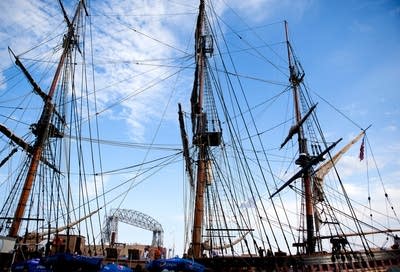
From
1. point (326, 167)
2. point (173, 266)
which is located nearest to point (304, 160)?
point (326, 167)

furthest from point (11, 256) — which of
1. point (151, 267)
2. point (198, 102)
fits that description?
point (198, 102)

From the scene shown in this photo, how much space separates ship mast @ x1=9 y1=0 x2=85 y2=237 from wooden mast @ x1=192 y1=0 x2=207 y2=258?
10.1 meters

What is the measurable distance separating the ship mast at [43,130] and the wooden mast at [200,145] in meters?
10.1

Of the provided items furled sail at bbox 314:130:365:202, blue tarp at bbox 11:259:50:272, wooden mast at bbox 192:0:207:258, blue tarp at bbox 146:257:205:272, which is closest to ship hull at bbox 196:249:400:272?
wooden mast at bbox 192:0:207:258

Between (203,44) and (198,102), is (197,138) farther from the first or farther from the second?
(203,44)

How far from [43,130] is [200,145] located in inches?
510

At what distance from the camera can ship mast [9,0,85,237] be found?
19.0m

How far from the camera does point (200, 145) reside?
776 inches

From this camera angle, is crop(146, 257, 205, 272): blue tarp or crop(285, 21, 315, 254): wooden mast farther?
crop(285, 21, 315, 254): wooden mast

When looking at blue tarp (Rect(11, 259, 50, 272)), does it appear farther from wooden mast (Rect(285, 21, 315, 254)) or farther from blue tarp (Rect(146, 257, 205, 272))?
wooden mast (Rect(285, 21, 315, 254))

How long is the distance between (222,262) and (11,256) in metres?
10.9

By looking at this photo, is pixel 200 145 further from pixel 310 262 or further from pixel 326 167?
pixel 326 167

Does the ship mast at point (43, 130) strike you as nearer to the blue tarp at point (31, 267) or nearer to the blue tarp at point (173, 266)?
the blue tarp at point (31, 267)

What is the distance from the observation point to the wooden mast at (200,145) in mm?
16453
